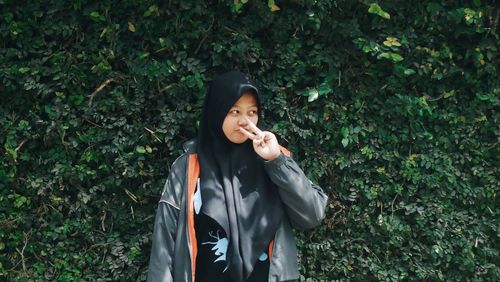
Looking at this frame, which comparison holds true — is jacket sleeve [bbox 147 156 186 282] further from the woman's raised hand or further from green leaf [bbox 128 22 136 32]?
green leaf [bbox 128 22 136 32]

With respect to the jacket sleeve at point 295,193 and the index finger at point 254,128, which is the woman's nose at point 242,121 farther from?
the jacket sleeve at point 295,193

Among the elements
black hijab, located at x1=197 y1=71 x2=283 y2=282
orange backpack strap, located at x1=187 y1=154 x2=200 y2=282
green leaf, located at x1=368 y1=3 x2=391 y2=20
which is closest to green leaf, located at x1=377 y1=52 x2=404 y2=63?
green leaf, located at x1=368 y1=3 x2=391 y2=20

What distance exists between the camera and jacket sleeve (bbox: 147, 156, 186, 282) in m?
2.92

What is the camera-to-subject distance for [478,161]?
3.83m

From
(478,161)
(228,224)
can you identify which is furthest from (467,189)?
(228,224)

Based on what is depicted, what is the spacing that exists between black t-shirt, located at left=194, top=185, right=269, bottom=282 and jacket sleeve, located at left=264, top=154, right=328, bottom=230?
0.80 feet

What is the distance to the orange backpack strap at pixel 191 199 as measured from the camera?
2.91 meters

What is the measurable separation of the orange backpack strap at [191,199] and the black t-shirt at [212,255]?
3cm

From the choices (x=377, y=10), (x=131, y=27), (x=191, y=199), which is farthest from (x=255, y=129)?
(x=377, y=10)

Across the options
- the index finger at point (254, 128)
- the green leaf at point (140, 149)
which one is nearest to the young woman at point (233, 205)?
the index finger at point (254, 128)

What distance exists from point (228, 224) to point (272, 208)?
23 cm

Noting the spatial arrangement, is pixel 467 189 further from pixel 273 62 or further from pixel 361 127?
pixel 273 62

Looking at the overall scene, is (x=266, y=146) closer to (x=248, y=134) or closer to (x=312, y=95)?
(x=248, y=134)

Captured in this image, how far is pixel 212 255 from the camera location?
Result: 2961mm
